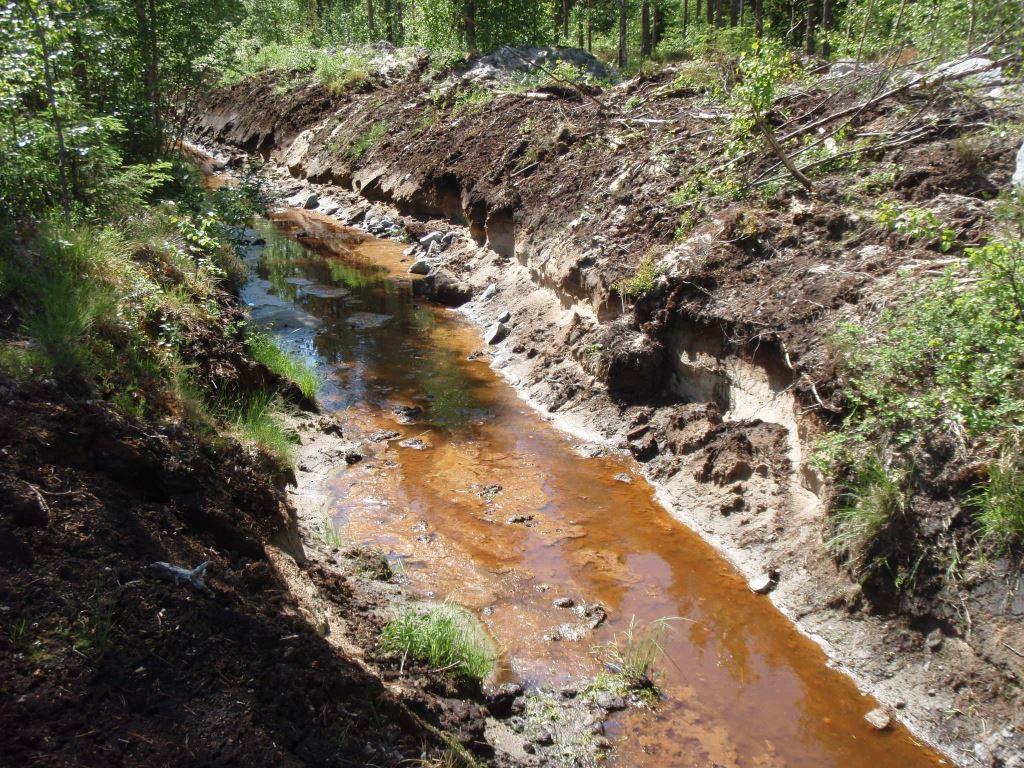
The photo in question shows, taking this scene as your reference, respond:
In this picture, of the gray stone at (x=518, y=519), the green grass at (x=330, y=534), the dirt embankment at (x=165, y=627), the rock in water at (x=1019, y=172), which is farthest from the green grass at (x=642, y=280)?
the dirt embankment at (x=165, y=627)

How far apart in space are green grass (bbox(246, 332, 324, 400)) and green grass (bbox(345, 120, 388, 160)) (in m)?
11.0

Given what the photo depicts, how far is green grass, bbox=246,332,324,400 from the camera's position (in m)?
7.95

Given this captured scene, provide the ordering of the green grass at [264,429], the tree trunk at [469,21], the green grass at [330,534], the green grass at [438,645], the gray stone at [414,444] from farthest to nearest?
the tree trunk at [469,21] < the gray stone at [414,444] < the green grass at [264,429] < the green grass at [330,534] < the green grass at [438,645]

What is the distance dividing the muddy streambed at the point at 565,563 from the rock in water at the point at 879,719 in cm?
4

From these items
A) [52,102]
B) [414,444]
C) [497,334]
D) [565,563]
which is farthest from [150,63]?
[565,563]

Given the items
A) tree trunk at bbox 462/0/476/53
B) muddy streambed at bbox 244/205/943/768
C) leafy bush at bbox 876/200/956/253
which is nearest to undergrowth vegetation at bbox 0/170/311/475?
muddy streambed at bbox 244/205/943/768

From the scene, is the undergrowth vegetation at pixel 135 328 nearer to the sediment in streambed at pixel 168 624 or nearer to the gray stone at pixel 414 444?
the sediment in streambed at pixel 168 624

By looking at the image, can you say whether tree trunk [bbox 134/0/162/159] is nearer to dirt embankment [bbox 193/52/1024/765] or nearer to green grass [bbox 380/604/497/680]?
dirt embankment [bbox 193/52/1024/765]

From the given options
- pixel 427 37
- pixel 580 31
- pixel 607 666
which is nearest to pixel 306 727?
pixel 607 666

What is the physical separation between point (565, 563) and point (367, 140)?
15.0 m

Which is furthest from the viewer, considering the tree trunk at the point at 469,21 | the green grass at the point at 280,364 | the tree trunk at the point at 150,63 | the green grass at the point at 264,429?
the tree trunk at the point at 469,21

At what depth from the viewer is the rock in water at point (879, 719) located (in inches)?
178

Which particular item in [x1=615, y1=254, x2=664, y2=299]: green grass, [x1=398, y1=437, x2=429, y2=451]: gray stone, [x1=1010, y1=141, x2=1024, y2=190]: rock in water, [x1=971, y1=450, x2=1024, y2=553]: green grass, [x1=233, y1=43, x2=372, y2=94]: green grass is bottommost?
[x1=398, y1=437, x2=429, y2=451]: gray stone

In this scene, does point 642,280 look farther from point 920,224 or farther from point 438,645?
point 438,645
